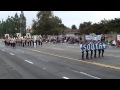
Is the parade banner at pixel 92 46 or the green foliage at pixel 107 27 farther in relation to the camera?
the green foliage at pixel 107 27

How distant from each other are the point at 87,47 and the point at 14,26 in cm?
12213

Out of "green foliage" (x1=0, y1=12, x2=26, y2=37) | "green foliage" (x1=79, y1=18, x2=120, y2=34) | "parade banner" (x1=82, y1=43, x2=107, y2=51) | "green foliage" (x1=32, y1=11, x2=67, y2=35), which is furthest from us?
"green foliage" (x1=0, y1=12, x2=26, y2=37)

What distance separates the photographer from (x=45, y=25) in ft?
367

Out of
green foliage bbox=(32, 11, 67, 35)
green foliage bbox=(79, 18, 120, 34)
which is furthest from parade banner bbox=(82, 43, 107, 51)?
green foliage bbox=(32, 11, 67, 35)

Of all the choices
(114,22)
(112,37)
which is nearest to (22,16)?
(114,22)

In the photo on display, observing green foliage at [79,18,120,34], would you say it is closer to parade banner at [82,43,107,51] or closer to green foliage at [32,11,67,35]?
green foliage at [32,11,67,35]

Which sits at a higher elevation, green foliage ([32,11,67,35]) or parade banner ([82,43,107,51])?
green foliage ([32,11,67,35])

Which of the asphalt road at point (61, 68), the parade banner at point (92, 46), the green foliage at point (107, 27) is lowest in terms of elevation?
the asphalt road at point (61, 68)

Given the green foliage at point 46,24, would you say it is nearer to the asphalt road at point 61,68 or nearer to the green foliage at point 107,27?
the green foliage at point 107,27

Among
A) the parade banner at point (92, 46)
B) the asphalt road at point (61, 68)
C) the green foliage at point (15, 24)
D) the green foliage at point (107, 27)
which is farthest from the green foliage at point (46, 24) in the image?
the asphalt road at point (61, 68)

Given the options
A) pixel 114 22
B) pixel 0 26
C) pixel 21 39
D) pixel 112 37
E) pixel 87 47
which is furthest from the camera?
pixel 0 26

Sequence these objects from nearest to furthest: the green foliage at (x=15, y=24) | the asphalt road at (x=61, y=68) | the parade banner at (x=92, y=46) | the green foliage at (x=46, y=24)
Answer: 1. the asphalt road at (x=61, y=68)
2. the parade banner at (x=92, y=46)
3. the green foliage at (x=46, y=24)
4. the green foliage at (x=15, y=24)

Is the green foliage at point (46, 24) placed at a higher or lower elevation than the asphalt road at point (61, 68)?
higher
